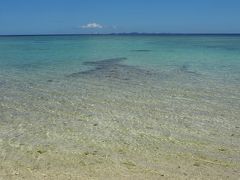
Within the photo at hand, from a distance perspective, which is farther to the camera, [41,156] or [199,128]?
[199,128]

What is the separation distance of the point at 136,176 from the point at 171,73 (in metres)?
13.3

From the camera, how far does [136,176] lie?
19.4 ft

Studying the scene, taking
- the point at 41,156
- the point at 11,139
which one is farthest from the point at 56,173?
the point at 11,139

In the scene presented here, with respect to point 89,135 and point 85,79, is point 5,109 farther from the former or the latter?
point 85,79

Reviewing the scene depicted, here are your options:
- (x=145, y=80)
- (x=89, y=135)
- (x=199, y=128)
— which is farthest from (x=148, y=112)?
(x=145, y=80)

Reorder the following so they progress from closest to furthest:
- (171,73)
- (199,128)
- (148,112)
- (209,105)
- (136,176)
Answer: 1. (136,176)
2. (199,128)
3. (148,112)
4. (209,105)
5. (171,73)

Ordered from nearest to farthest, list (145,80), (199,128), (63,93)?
(199,128)
(63,93)
(145,80)

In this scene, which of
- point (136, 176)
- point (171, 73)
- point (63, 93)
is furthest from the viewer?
point (171, 73)

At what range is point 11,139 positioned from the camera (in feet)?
25.5

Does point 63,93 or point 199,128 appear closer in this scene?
point 199,128

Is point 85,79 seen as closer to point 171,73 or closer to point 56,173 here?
point 171,73

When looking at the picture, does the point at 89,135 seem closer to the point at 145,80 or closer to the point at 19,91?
the point at 19,91

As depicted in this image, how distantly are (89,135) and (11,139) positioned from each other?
5.01 feet

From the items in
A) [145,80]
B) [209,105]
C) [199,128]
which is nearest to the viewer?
[199,128]
